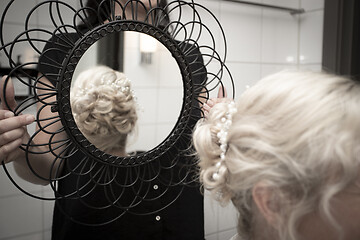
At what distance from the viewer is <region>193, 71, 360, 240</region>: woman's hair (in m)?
0.57

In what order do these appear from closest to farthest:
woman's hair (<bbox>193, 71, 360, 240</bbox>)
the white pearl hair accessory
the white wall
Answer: woman's hair (<bbox>193, 71, 360, 240</bbox>) → the white pearl hair accessory → the white wall

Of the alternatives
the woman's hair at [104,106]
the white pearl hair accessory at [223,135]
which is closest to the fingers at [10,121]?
the woman's hair at [104,106]

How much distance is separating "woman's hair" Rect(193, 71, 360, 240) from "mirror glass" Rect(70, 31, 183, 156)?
22 cm

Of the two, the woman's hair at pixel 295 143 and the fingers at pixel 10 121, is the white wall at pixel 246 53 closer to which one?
the fingers at pixel 10 121

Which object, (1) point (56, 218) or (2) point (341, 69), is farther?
(2) point (341, 69)

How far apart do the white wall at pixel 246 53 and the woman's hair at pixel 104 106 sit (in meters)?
0.39

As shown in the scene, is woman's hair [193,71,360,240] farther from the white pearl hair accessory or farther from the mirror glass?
the mirror glass

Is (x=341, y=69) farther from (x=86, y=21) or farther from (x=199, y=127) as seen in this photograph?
(x=86, y=21)

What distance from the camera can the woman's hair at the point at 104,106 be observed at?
723 millimetres

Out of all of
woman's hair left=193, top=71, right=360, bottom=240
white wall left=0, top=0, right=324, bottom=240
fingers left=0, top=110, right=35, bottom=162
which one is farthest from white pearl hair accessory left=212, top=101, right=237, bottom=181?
white wall left=0, top=0, right=324, bottom=240

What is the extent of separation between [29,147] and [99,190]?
0.22m

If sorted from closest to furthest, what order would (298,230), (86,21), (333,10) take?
(298,230) → (86,21) → (333,10)

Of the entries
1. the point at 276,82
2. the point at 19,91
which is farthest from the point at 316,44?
the point at 19,91

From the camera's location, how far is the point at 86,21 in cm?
73
